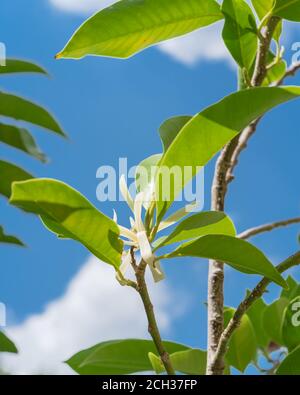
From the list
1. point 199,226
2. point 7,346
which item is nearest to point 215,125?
point 199,226

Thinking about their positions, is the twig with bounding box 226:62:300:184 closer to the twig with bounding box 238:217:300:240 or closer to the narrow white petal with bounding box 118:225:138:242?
the twig with bounding box 238:217:300:240

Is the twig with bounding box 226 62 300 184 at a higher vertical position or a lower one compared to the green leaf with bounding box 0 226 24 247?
higher

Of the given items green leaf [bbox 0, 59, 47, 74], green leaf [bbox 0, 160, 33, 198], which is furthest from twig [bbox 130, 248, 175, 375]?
green leaf [bbox 0, 59, 47, 74]

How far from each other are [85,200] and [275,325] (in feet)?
3.34

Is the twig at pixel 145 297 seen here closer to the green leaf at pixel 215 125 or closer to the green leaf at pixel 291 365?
the green leaf at pixel 215 125

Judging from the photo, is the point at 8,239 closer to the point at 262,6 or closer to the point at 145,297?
the point at 145,297

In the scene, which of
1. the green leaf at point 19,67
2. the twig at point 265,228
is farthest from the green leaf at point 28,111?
the twig at point 265,228

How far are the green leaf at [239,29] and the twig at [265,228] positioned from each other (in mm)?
451

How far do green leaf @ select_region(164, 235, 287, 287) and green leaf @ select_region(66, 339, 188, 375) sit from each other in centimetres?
37

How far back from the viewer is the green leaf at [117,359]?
1225 millimetres

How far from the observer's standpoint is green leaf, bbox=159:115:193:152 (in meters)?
1.05
